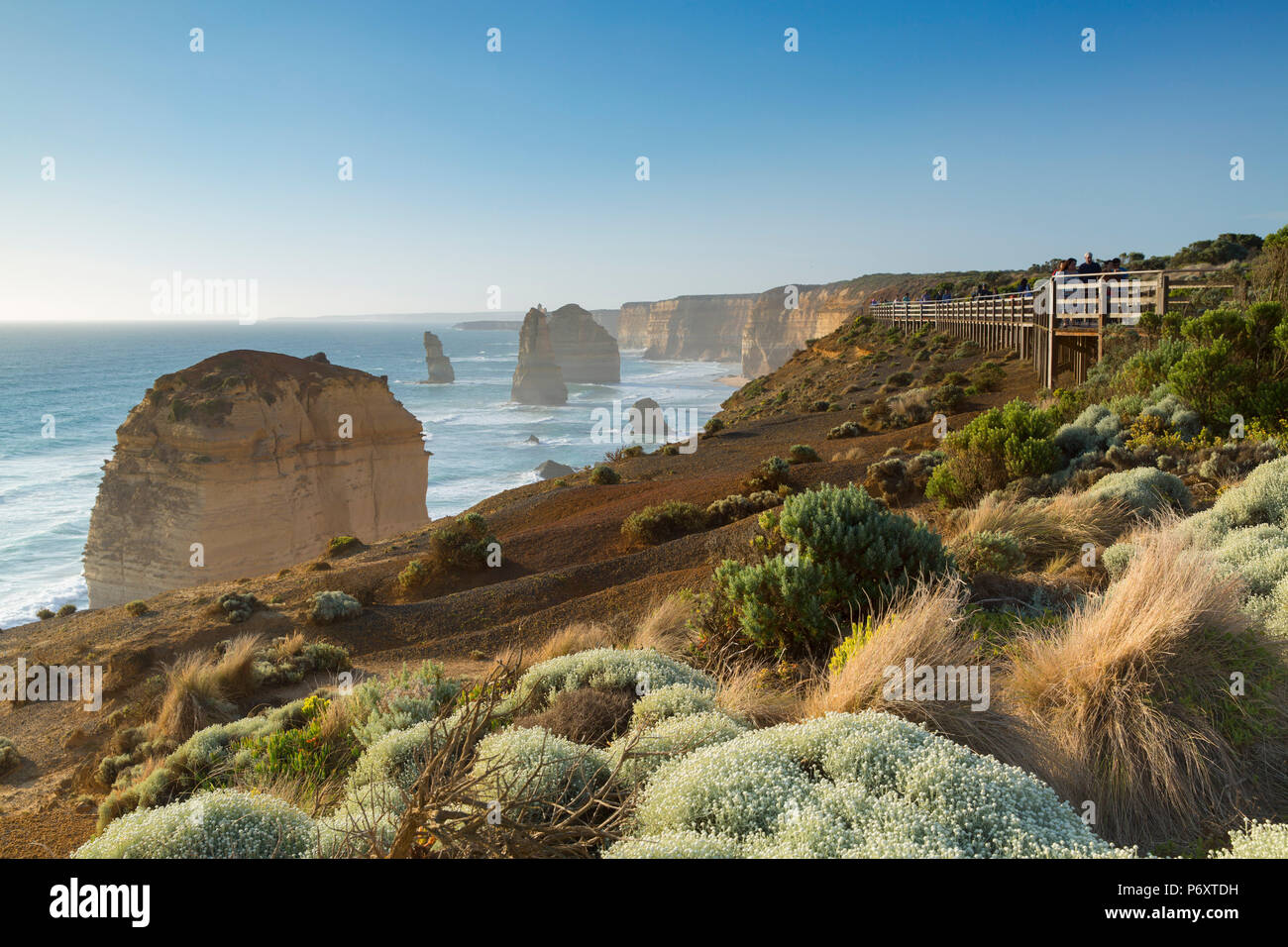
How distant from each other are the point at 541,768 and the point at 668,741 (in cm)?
75

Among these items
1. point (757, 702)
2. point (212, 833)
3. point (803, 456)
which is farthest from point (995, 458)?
point (212, 833)

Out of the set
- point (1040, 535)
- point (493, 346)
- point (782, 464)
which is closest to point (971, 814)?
point (1040, 535)

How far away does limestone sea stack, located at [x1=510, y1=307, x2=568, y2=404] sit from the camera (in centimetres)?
9106

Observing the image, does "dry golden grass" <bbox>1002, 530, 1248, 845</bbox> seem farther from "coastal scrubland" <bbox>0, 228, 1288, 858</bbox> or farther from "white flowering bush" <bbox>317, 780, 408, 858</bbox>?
"white flowering bush" <bbox>317, 780, 408, 858</bbox>

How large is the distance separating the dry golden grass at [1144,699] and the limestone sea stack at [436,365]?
4192 inches

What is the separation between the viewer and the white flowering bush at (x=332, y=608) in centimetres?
1078

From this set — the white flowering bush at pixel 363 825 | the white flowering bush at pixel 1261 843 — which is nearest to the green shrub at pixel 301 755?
the white flowering bush at pixel 363 825

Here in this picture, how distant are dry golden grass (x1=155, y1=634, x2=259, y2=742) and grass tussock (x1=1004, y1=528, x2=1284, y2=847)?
24.7 ft

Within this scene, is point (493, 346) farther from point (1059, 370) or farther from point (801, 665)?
point (801, 665)

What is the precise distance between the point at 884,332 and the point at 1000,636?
141 feet

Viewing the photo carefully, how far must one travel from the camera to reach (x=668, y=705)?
14.0 feet

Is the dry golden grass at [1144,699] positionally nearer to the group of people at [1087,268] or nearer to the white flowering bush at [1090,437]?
the white flowering bush at [1090,437]

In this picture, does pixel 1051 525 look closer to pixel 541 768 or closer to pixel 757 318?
pixel 541 768

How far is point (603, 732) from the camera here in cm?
436
